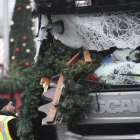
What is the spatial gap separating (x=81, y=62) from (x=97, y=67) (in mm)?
160

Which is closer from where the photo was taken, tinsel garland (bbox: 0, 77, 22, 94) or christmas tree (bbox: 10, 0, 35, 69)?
tinsel garland (bbox: 0, 77, 22, 94)

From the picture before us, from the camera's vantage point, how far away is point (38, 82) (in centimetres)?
384

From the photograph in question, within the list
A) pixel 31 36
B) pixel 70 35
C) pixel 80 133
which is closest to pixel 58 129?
pixel 80 133

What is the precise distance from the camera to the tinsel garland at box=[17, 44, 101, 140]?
3.29 meters

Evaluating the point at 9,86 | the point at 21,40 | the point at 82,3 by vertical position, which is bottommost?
the point at 9,86

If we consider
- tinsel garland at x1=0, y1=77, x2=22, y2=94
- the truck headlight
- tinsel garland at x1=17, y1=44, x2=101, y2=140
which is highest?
the truck headlight

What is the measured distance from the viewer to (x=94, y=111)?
10.5ft

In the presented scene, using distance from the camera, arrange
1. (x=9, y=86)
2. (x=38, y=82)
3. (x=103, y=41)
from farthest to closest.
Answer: (x=9, y=86) → (x=38, y=82) → (x=103, y=41)

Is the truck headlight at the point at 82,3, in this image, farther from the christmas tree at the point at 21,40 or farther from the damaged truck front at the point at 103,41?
the christmas tree at the point at 21,40

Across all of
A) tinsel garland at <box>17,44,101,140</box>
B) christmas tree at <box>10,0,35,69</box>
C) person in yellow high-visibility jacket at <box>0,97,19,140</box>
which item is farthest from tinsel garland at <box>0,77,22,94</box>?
tinsel garland at <box>17,44,101,140</box>

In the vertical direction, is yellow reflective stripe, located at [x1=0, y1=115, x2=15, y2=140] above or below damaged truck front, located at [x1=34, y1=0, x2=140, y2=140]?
below

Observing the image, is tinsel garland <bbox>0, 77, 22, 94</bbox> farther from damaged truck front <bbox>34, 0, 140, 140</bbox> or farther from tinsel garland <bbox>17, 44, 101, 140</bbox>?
damaged truck front <bbox>34, 0, 140, 140</bbox>

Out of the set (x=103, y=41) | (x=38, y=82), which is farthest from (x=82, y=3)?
(x=38, y=82)

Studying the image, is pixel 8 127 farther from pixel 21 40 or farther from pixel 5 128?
pixel 21 40
